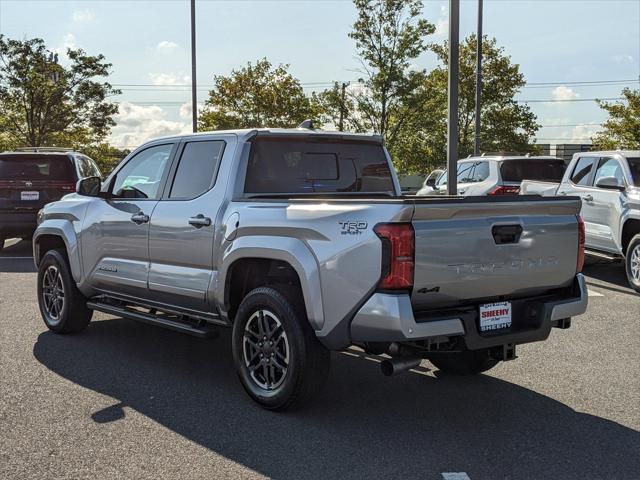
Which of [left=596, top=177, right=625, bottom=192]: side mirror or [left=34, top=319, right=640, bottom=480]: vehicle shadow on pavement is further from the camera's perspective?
[left=596, top=177, right=625, bottom=192]: side mirror

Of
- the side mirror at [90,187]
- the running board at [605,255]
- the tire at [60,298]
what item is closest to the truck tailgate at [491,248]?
the side mirror at [90,187]

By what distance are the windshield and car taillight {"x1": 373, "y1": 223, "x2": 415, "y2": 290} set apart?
11712mm

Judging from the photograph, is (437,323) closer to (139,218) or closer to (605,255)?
(139,218)

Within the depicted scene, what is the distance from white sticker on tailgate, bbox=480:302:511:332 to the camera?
4445mm

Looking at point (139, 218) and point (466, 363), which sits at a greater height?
point (139, 218)

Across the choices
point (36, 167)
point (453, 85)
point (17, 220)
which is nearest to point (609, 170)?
point (453, 85)

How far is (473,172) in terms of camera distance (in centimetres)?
1605

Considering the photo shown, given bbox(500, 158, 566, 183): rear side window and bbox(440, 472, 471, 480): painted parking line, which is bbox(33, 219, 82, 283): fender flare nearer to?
bbox(440, 472, 471, 480): painted parking line

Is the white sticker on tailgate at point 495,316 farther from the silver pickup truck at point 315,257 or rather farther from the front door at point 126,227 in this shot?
the front door at point 126,227

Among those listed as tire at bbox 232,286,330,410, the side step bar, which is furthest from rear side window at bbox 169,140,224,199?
tire at bbox 232,286,330,410

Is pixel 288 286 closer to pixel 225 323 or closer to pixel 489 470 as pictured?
pixel 225 323

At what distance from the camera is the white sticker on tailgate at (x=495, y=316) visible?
4.45 m

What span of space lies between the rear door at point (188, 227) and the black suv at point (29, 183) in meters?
8.09

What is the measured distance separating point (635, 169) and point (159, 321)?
7440mm
